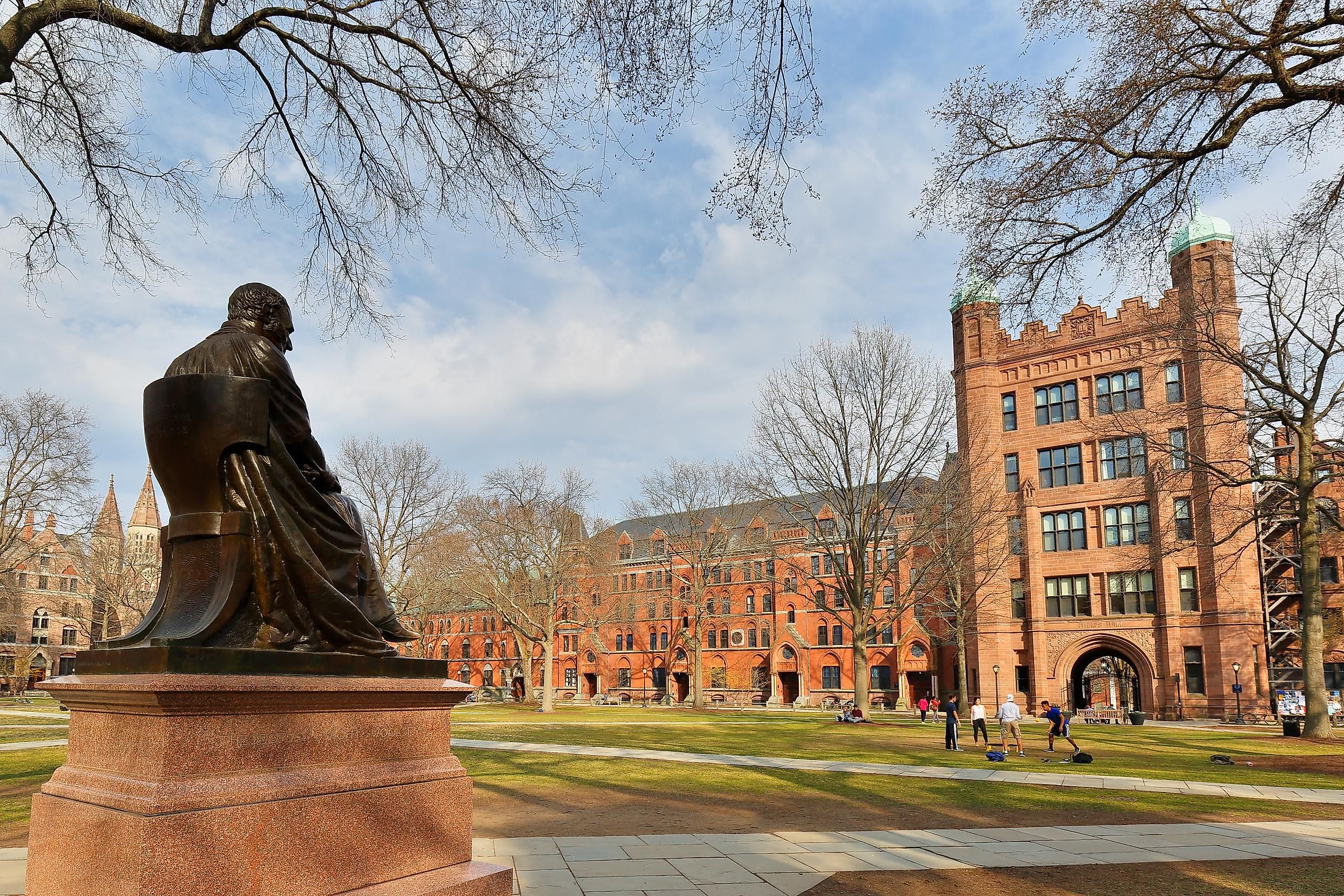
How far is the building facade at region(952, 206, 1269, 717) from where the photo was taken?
41250 mm

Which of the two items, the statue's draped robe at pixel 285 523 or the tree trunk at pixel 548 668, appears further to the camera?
the tree trunk at pixel 548 668

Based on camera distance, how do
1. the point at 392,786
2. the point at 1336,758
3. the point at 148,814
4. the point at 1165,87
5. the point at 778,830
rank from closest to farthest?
the point at 148,814, the point at 392,786, the point at 1165,87, the point at 778,830, the point at 1336,758

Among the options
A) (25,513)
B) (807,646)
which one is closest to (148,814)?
(25,513)

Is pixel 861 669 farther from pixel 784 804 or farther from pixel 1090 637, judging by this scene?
pixel 784 804

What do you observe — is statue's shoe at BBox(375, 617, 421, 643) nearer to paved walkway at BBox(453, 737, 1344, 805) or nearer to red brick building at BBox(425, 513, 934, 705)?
paved walkway at BBox(453, 737, 1344, 805)

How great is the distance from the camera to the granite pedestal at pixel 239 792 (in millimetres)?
4086

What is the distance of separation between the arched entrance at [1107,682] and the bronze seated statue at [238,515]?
4478cm

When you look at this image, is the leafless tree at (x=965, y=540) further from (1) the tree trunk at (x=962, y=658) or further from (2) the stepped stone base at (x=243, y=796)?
(2) the stepped stone base at (x=243, y=796)

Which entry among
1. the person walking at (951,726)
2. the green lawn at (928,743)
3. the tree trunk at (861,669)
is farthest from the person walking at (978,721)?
the tree trunk at (861,669)

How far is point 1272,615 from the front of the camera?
45.6 meters

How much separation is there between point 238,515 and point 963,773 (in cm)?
1582

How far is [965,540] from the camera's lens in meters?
34.9

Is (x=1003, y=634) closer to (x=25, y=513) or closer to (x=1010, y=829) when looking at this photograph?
(x=1010, y=829)

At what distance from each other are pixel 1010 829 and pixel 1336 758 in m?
14.5
